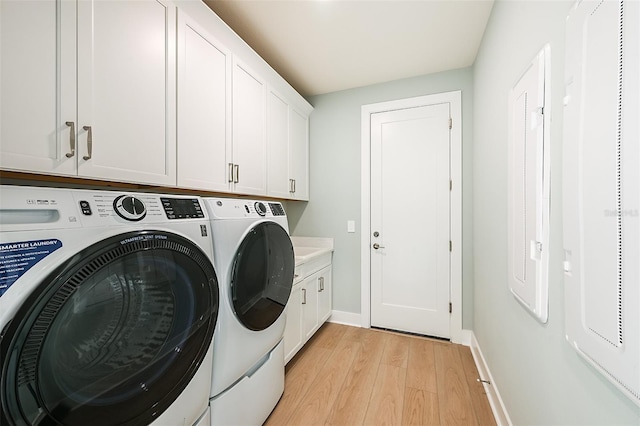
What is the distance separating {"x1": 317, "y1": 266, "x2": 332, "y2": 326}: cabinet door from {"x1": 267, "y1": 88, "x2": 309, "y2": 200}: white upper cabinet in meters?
0.82

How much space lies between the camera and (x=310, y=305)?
7.04 ft

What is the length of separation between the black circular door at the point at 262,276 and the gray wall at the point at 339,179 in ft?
3.91

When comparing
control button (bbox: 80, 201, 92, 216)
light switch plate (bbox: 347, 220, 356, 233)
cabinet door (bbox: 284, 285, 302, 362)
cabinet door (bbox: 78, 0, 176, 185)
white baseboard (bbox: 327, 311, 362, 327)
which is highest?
cabinet door (bbox: 78, 0, 176, 185)

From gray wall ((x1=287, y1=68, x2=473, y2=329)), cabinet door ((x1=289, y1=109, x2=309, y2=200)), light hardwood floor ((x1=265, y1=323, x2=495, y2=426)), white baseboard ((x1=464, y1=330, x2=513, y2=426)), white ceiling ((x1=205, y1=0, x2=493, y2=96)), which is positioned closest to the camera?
white baseboard ((x1=464, y1=330, x2=513, y2=426))

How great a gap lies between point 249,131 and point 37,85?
111 centimetres

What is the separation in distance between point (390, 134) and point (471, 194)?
37.0 inches

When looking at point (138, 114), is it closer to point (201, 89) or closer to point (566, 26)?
point (201, 89)

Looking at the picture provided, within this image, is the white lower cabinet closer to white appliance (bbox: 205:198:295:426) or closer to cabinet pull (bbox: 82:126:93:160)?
white appliance (bbox: 205:198:295:426)

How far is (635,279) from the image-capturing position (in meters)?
0.49

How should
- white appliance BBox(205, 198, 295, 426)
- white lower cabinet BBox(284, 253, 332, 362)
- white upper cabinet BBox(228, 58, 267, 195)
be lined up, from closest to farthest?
white appliance BBox(205, 198, 295, 426) < white upper cabinet BBox(228, 58, 267, 195) < white lower cabinet BBox(284, 253, 332, 362)

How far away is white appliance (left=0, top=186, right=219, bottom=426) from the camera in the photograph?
519 mm

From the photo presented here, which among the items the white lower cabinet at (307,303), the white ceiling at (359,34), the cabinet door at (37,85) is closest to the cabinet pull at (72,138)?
the cabinet door at (37,85)

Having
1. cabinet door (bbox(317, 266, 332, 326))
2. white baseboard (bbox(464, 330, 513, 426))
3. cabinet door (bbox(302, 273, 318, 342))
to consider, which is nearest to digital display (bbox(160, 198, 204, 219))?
cabinet door (bbox(302, 273, 318, 342))

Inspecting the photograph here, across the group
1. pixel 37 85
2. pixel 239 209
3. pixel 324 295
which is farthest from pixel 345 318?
pixel 37 85
